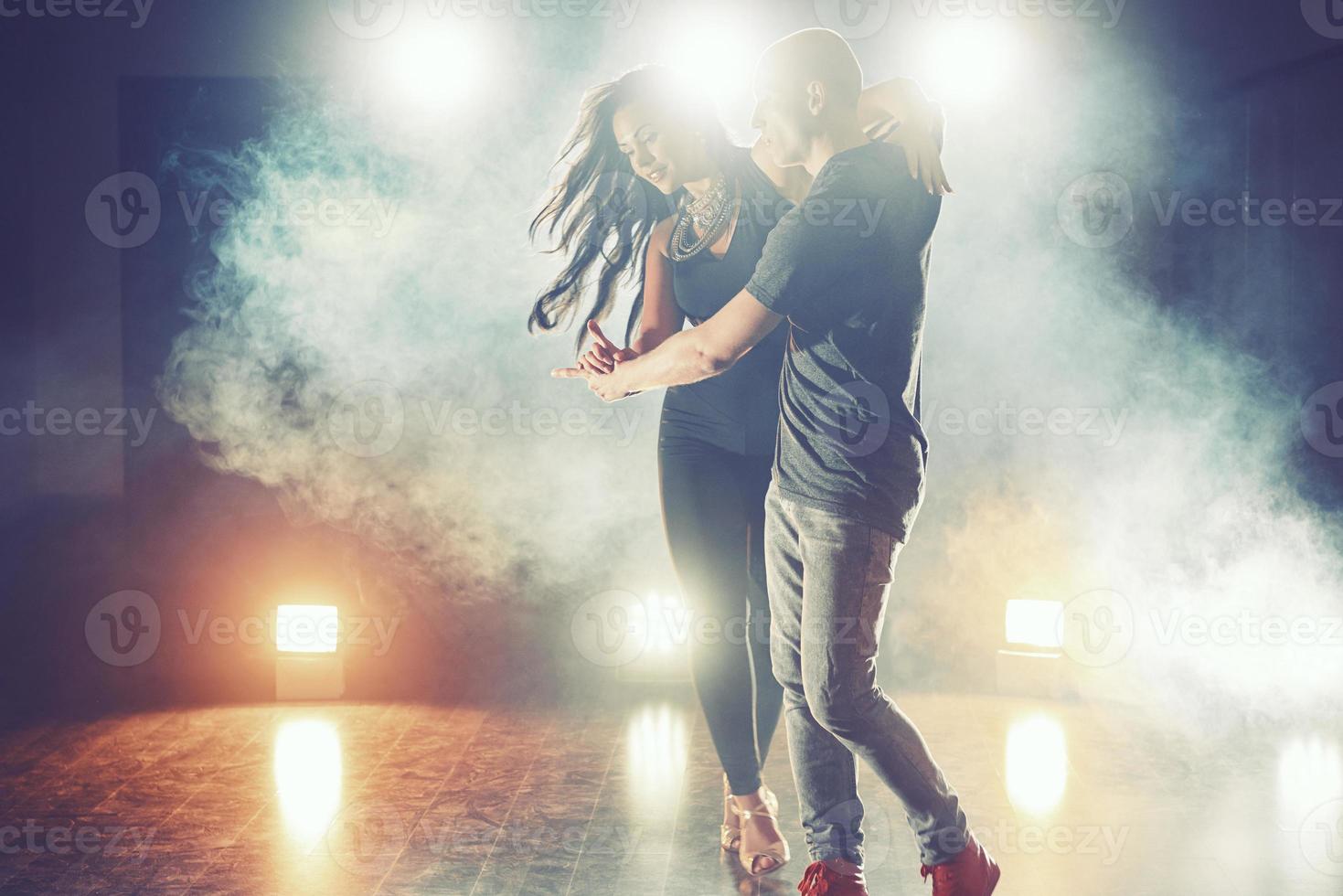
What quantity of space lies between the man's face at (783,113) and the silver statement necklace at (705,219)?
0.90 feet

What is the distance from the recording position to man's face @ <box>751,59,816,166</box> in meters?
2.11

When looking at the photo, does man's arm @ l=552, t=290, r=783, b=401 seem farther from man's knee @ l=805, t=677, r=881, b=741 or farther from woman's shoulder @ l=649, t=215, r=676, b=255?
man's knee @ l=805, t=677, r=881, b=741

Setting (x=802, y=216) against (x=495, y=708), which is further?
(x=495, y=708)

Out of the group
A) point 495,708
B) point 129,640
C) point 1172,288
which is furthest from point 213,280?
point 1172,288

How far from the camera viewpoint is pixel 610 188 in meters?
2.64

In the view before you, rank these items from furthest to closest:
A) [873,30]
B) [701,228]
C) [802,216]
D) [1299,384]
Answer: [873,30]
[1299,384]
[701,228]
[802,216]

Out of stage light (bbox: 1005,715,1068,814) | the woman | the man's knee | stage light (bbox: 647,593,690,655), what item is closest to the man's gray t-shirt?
the man's knee

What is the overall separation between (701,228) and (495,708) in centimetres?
195

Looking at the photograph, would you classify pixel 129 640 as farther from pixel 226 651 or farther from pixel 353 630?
pixel 353 630

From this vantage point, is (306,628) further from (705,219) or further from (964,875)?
(964,875)

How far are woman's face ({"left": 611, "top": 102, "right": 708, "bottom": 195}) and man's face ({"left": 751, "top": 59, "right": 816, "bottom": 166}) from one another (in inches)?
11.3

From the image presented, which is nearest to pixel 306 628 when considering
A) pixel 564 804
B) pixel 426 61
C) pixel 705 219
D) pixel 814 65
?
pixel 564 804

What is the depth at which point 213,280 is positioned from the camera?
13.3 ft

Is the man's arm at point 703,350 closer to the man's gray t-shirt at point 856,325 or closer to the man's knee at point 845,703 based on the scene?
the man's gray t-shirt at point 856,325
